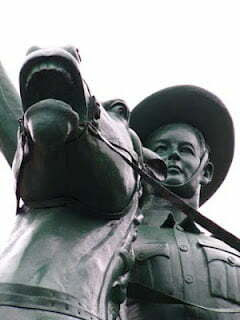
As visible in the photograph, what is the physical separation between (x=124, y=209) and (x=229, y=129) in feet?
10.5

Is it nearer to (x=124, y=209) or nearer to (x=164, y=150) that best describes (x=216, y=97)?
(x=164, y=150)

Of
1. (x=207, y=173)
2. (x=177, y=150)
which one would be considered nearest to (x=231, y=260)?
(x=177, y=150)

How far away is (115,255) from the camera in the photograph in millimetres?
4258

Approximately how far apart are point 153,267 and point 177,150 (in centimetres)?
126

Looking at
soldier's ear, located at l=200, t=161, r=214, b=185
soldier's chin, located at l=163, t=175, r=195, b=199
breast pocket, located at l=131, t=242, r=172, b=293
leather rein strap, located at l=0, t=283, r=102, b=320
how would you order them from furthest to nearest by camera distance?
1. soldier's ear, located at l=200, t=161, r=214, b=185
2. soldier's chin, located at l=163, t=175, r=195, b=199
3. breast pocket, located at l=131, t=242, r=172, b=293
4. leather rein strap, located at l=0, t=283, r=102, b=320

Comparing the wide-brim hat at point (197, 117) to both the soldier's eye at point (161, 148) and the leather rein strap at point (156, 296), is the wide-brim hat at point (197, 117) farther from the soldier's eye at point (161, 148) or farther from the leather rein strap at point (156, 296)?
the leather rein strap at point (156, 296)

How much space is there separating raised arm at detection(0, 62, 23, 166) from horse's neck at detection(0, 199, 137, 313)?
1.30 meters

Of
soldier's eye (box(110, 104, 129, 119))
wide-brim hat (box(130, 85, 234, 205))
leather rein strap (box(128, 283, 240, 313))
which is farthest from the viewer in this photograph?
wide-brim hat (box(130, 85, 234, 205))

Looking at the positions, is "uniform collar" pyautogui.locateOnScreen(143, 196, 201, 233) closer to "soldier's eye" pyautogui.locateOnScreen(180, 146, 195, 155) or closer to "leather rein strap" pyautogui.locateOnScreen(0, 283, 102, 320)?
"soldier's eye" pyautogui.locateOnScreen(180, 146, 195, 155)

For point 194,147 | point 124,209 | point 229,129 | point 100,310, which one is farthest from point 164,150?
point 100,310

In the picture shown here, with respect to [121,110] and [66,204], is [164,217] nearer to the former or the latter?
[121,110]

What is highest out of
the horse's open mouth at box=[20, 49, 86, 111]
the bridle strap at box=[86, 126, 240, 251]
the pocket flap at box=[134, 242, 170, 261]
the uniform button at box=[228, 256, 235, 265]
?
the horse's open mouth at box=[20, 49, 86, 111]

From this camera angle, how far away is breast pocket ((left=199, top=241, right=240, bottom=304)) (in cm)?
569

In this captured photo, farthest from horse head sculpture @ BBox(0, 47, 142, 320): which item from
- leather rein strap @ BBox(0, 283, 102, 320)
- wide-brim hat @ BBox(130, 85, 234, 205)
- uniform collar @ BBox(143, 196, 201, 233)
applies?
wide-brim hat @ BBox(130, 85, 234, 205)
